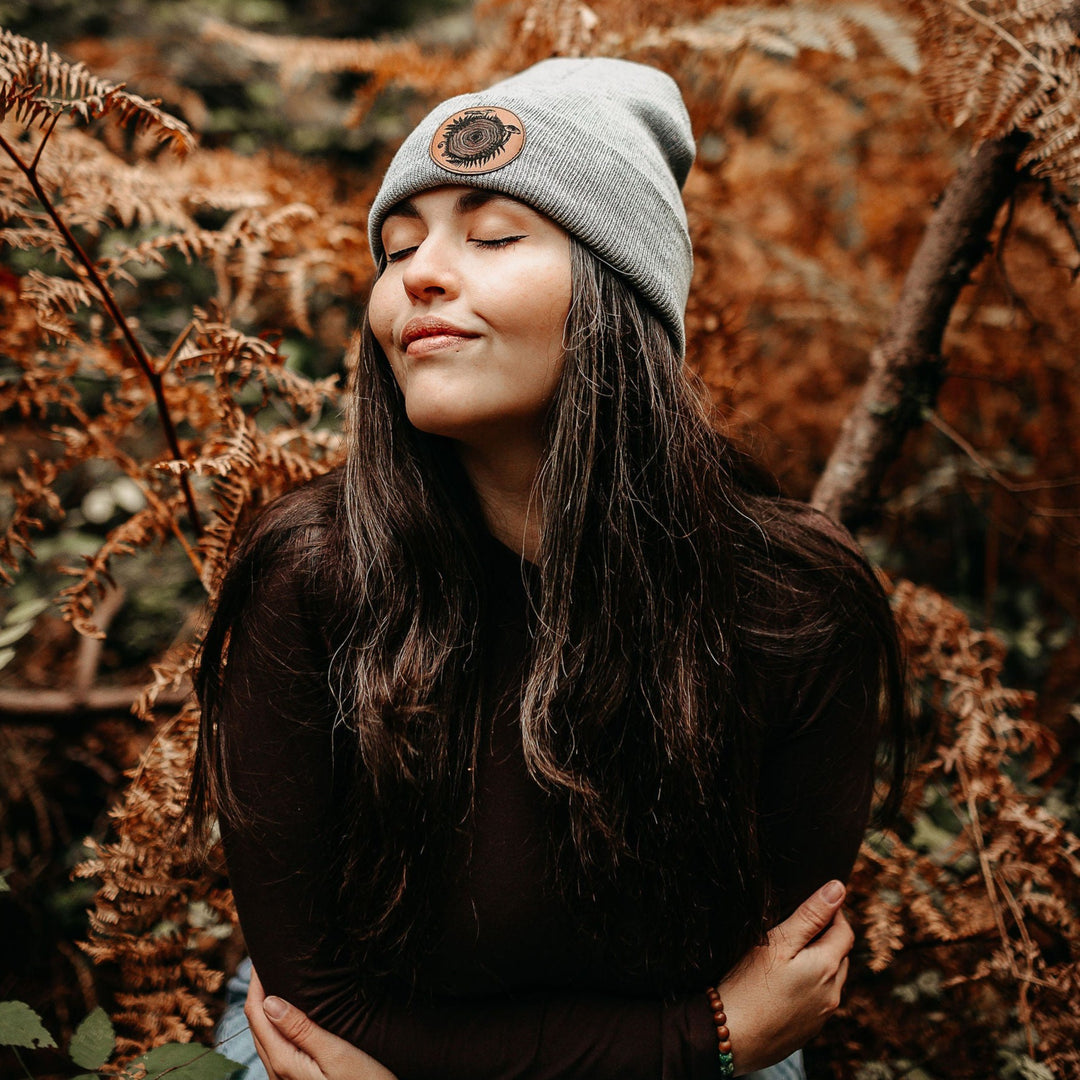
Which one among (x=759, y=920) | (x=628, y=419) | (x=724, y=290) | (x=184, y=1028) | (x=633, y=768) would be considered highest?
(x=628, y=419)

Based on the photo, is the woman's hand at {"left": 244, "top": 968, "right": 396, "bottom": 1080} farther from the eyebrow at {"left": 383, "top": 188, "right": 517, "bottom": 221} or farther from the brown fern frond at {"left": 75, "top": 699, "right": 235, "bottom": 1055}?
the eyebrow at {"left": 383, "top": 188, "right": 517, "bottom": 221}

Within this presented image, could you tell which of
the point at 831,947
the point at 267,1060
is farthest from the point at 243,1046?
the point at 831,947

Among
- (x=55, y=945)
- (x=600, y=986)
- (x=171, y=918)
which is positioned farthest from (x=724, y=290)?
(x=55, y=945)

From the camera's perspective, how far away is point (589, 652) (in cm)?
154

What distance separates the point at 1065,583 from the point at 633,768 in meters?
2.24

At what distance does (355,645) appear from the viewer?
5.03 feet

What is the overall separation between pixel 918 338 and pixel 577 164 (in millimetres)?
1197

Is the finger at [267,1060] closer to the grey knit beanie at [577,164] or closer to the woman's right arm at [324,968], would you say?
the woman's right arm at [324,968]

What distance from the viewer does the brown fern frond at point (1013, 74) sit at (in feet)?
5.55

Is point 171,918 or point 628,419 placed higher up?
point 628,419

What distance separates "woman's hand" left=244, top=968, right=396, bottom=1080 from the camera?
1.44 metres

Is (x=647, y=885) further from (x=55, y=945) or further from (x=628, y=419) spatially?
(x=55, y=945)

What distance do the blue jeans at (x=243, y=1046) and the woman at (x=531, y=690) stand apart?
9.1 inches

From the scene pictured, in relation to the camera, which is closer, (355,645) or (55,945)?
(355,645)
